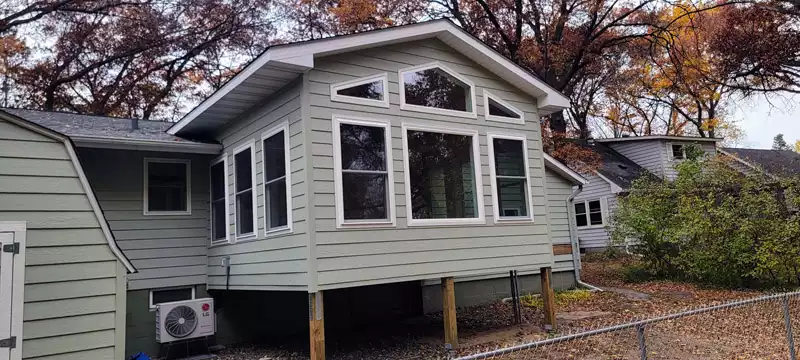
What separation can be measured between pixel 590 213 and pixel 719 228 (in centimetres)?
1087

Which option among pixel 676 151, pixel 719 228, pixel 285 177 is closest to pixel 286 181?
pixel 285 177

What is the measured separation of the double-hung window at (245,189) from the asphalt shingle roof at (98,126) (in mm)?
1102

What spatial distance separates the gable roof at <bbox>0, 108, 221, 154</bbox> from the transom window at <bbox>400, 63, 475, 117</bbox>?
333cm

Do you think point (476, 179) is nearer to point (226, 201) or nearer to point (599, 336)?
point (599, 336)

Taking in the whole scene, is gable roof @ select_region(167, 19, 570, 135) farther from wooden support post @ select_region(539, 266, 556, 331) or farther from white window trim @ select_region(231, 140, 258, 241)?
wooden support post @ select_region(539, 266, 556, 331)

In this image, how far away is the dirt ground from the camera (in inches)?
262

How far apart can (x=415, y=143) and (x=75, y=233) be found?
440 cm

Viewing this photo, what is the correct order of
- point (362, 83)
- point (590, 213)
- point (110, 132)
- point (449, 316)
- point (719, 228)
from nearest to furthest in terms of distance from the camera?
point (362, 83)
point (449, 316)
point (110, 132)
point (719, 228)
point (590, 213)

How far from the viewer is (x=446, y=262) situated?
7340mm

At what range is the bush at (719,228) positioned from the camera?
10.6m

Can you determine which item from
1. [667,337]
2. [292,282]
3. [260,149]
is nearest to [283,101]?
[260,149]

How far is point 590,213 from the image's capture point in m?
22.1

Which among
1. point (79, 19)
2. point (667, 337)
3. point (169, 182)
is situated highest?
point (79, 19)

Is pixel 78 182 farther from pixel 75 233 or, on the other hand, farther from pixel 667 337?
pixel 667 337
